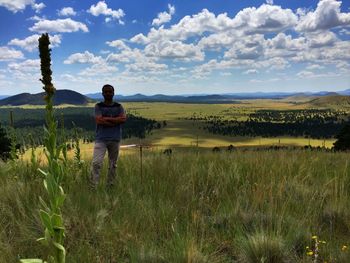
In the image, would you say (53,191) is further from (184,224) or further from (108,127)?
(108,127)

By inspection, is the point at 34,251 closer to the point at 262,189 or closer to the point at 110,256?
the point at 110,256

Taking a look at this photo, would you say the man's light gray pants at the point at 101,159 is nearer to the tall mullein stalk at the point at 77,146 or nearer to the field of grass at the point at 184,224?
the tall mullein stalk at the point at 77,146

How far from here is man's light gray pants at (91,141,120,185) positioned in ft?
24.2

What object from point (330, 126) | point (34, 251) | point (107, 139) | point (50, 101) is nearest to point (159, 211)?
point (34, 251)

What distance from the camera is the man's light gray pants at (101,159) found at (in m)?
7.38

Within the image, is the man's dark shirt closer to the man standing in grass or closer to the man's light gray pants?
the man standing in grass

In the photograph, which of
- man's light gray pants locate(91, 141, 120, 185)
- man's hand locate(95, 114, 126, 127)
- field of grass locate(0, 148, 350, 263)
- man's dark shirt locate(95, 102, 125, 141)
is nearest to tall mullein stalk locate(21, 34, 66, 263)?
field of grass locate(0, 148, 350, 263)

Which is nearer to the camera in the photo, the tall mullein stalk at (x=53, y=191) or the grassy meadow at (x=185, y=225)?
the tall mullein stalk at (x=53, y=191)

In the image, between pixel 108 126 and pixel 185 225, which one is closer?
pixel 185 225

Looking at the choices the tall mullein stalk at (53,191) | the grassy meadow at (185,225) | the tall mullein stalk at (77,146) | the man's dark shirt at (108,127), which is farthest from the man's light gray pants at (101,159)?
the tall mullein stalk at (53,191)

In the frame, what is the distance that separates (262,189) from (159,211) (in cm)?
160

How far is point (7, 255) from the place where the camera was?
3635mm

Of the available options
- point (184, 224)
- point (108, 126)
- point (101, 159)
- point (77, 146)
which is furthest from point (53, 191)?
point (108, 126)

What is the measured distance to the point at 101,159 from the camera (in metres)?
7.57
